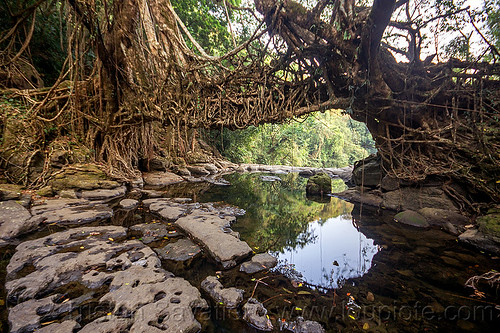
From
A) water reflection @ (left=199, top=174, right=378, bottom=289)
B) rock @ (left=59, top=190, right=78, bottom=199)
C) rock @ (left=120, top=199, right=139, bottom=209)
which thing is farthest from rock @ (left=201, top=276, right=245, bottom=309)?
rock @ (left=59, top=190, right=78, bottom=199)

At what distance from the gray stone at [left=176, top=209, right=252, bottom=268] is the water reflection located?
294 millimetres

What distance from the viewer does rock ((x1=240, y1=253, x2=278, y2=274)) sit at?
180 centimetres

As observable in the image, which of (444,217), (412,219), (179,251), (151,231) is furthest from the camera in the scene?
(412,219)

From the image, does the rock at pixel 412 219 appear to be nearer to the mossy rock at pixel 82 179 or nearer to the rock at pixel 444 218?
the rock at pixel 444 218

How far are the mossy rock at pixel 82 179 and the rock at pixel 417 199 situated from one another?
6069 mm

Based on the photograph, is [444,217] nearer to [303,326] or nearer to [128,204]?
[303,326]

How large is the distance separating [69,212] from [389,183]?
602 cm

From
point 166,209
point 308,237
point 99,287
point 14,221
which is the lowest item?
point 308,237

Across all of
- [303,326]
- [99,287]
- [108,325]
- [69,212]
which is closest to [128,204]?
[69,212]

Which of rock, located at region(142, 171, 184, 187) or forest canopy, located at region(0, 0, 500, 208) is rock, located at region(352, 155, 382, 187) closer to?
forest canopy, located at region(0, 0, 500, 208)

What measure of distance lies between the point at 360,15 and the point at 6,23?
7.94m

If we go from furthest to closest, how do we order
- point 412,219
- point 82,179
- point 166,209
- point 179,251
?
point 82,179
point 412,219
point 166,209
point 179,251

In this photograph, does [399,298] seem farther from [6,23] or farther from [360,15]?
[6,23]

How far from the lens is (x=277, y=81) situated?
439 centimetres
